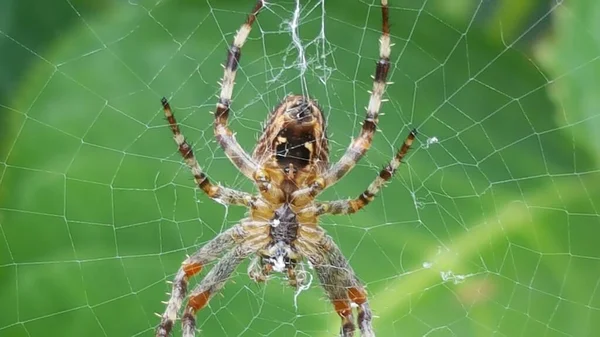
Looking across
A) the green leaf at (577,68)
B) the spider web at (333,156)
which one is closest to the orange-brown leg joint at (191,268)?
the spider web at (333,156)

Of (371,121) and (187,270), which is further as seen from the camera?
(187,270)

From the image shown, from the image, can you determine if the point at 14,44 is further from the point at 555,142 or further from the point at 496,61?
the point at 555,142

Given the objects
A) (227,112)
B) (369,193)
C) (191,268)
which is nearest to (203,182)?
(227,112)

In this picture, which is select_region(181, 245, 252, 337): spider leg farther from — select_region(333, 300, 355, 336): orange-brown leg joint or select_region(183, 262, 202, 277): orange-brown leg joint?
select_region(333, 300, 355, 336): orange-brown leg joint

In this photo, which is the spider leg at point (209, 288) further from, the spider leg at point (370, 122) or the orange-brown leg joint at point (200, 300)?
the spider leg at point (370, 122)

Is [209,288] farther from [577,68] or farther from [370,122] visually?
[577,68]
